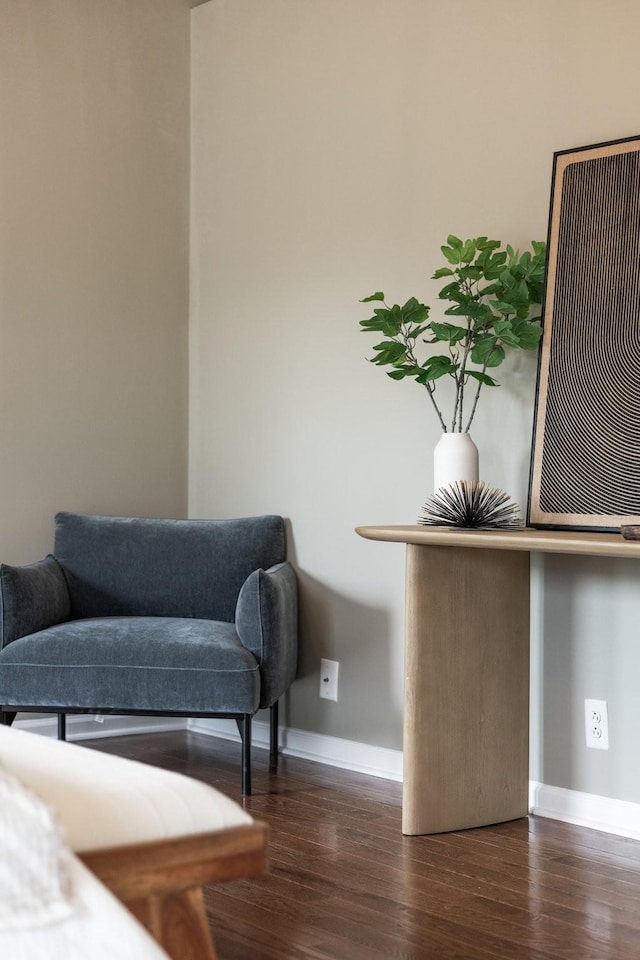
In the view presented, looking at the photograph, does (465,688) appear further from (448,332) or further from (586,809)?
(448,332)

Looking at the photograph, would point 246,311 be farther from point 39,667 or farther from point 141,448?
point 39,667

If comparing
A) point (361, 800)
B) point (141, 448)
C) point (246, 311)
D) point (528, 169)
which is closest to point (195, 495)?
point (141, 448)

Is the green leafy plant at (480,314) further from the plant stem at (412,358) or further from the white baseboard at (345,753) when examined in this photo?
the white baseboard at (345,753)

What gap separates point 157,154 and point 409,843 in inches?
111

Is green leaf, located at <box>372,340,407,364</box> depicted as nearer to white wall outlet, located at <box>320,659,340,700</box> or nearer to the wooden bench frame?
white wall outlet, located at <box>320,659,340,700</box>

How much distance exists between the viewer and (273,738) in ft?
12.4

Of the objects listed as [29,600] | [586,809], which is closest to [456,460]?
[586,809]

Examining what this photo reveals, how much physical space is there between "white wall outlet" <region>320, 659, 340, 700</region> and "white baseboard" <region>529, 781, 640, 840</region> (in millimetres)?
865

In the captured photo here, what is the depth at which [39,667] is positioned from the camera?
3.35 metres

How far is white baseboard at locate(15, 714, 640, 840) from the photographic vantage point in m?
2.96

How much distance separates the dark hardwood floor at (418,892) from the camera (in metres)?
2.16

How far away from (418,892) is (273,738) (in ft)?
4.48

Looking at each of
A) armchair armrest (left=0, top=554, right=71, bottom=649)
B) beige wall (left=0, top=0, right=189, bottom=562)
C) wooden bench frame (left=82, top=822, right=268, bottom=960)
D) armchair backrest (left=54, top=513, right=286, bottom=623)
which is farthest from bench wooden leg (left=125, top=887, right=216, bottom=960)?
beige wall (left=0, top=0, right=189, bottom=562)

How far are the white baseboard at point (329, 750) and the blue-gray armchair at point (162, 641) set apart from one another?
0.52 feet
